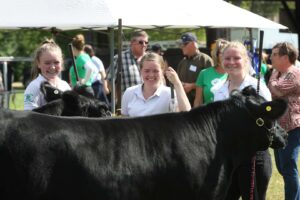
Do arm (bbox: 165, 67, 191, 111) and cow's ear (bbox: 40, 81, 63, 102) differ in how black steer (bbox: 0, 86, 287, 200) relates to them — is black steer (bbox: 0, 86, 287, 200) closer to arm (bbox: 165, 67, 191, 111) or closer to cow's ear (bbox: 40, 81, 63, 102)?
arm (bbox: 165, 67, 191, 111)

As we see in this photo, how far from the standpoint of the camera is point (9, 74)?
65.5ft

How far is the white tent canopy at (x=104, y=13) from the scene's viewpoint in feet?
25.5

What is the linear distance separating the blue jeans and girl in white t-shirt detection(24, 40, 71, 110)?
2.39 metres

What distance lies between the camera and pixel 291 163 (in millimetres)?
6625

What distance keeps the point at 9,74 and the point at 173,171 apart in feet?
54.4

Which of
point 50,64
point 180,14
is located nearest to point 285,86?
point 180,14

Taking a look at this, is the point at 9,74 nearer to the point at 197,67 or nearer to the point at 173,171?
the point at 197,67

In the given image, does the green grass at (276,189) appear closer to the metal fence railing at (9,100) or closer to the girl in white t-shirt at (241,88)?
the girl in white t-shirt at (241,88)

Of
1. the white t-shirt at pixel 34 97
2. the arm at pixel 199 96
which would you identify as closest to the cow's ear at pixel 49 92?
the white t-shirt at pixel 34 97

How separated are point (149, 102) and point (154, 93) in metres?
0.09

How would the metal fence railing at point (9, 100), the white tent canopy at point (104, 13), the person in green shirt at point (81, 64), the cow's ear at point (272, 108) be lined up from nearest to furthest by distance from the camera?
the cow's ear at point (272, 108) → the white tent canopy at point (104, 13) → the person in green shirt at point (81, 64) → the metal fence railing at point (9, 100)

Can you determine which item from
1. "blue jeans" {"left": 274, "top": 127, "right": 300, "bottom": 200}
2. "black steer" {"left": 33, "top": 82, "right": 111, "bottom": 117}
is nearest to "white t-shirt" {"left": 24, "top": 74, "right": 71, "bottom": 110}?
"black steer" {"left": 33, "top": 82, "right": 111, "bottom": 117}

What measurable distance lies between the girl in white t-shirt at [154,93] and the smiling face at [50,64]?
29.5 inches

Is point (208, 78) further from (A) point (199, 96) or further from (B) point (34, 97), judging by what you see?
(B) point (34, 97)
